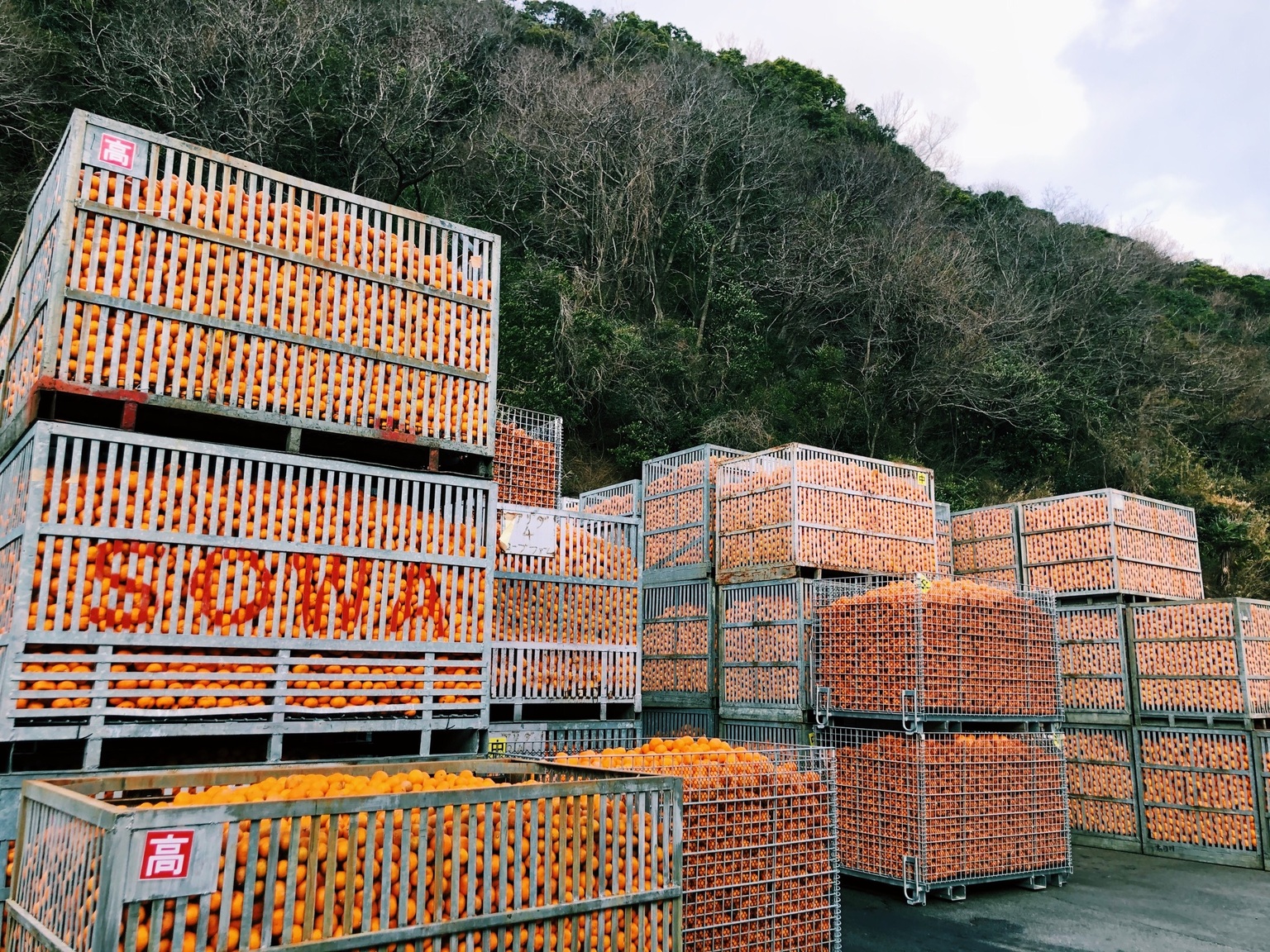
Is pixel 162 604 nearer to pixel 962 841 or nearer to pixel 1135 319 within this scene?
pixel 962 841

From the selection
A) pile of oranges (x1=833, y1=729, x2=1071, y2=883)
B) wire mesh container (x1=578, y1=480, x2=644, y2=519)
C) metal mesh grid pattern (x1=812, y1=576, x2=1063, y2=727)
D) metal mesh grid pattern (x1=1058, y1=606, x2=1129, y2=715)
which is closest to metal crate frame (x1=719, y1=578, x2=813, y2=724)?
metal mesh grid pattern (x1=812, y1=576, x2=1063, y2=727)

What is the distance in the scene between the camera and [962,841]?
34.0 ft

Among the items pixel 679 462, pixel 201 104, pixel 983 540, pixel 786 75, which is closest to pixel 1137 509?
pixel 983 540

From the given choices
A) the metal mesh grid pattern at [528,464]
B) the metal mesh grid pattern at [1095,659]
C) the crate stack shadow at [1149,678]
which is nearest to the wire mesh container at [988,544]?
the crate stack shadow at [1149,678]

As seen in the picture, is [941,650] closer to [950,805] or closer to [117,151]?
[950,805]

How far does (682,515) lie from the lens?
595 inches

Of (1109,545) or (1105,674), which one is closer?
(1105,674)

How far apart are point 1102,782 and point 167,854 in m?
14.4

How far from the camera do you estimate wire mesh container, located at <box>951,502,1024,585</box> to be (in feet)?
54.4

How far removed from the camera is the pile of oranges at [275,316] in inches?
238

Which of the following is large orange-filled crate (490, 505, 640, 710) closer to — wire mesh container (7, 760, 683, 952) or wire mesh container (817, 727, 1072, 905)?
wire mesh container (817, 727, 1072, 905)

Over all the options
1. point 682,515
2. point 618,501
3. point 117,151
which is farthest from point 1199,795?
point 117,151

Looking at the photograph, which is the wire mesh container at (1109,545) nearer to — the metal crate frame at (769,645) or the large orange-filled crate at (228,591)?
the metal crate frame at (769,645)

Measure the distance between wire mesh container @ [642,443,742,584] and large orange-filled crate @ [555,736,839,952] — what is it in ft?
24.2
